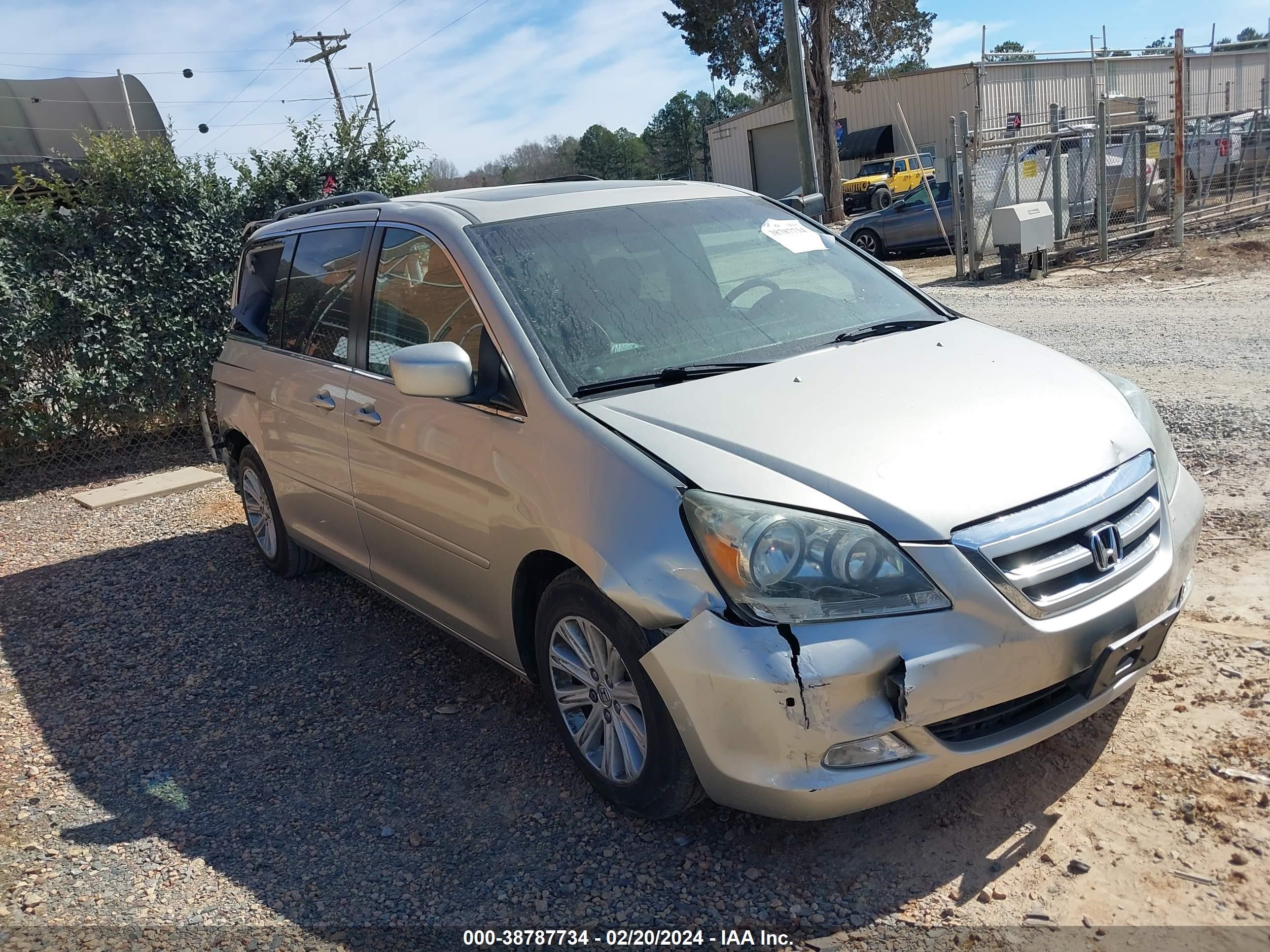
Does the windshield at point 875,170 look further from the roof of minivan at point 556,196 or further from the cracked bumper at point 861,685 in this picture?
the cracked bumper at point 861,685

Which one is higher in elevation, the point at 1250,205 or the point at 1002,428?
the point at 1002,428

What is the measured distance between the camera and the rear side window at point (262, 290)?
5.19 metres

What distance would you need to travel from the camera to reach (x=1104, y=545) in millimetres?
2734

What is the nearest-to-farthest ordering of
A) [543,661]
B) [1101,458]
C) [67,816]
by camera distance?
1. [1101,458]
2. [543,661]
3. [67,816]

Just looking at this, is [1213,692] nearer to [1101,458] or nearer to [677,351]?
[1101,458]

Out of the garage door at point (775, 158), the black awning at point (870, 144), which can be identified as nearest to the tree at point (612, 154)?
the garage door at point (775, 158)

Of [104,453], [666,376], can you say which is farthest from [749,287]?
[104,453]

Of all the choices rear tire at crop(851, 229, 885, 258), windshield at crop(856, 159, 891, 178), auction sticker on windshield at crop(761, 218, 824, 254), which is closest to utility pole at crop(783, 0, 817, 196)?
rear tire at crop(851, 229, 885, 258)

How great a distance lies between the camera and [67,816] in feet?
11.9

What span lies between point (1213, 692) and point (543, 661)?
7.32ft

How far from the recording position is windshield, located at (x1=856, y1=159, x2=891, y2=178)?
3912cm

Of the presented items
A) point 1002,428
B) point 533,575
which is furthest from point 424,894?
point 1002,428

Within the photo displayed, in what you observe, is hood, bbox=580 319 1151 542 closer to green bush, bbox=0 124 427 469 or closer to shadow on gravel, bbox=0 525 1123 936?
shadow on gravel, bbox=0 525 1123 936

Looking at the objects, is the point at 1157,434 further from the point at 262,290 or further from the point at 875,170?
the point at 875,170
